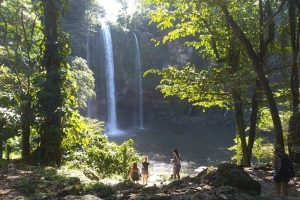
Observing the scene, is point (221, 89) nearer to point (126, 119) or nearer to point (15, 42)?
point (15, 42)

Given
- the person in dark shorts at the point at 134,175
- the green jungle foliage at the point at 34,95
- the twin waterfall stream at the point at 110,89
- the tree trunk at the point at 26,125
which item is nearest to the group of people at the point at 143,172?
the person in dark shorts at the point at 134,175

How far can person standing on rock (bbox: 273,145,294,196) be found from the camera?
8.89m

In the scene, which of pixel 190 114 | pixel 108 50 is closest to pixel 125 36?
pixel 108 50

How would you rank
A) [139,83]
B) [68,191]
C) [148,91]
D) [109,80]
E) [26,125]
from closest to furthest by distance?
[68,191] → [26,125] → [109,80] → [139,83] → [148,91]

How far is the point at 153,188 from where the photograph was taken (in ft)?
27.5

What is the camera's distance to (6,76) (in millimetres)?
14930

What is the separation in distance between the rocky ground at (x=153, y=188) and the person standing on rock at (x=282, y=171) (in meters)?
0.28

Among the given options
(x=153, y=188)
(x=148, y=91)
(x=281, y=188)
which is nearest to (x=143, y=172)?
(x=153, y=188)

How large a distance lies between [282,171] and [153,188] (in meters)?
3.13

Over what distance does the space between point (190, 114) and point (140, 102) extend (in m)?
7.59

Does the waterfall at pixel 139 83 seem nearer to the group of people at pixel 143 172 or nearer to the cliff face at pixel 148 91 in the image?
the cliff face at pixel 148 91

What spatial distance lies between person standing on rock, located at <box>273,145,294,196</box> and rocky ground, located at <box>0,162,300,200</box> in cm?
28

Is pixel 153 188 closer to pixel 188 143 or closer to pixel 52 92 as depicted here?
pixel 52 92

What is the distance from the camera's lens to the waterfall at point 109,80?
164 feet
